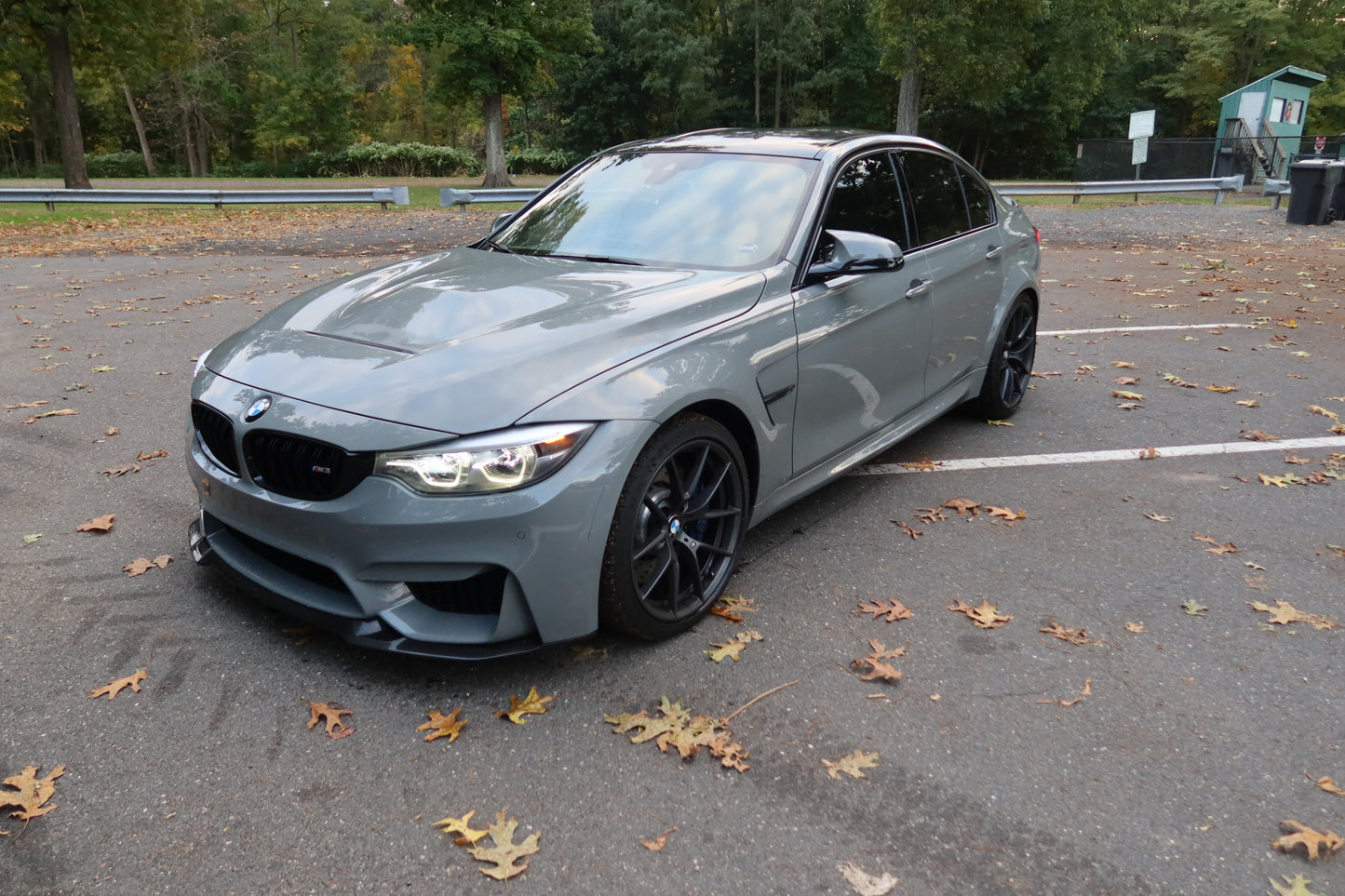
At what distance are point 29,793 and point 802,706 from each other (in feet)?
7.03

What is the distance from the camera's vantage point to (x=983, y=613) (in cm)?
346

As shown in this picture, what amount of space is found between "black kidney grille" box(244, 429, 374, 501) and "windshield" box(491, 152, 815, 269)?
158 centimetres

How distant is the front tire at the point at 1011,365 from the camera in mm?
5457

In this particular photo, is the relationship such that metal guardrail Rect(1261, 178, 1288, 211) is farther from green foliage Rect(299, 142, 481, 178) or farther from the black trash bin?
green foliage Rect(299, 142, 481, 178)

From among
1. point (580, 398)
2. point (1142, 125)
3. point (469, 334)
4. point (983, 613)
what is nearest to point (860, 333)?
point (983, 613)

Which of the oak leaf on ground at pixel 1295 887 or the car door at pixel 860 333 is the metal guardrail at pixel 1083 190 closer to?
the car door at pixel 860 333

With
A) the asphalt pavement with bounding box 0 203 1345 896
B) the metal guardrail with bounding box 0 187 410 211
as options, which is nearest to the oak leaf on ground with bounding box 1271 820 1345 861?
the asphalt pavement with bounding box 0 203 1345 896

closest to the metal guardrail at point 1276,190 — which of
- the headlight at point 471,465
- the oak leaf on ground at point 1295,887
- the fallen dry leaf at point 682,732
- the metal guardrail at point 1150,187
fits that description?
the metal guardrail at point 1150,187

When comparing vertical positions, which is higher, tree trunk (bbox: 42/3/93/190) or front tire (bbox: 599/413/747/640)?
tree trunk (bbox: 42/3/93/190)

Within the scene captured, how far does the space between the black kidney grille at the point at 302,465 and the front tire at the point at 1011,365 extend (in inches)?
153

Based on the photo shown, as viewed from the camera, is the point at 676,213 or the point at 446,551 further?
the point at 676,213

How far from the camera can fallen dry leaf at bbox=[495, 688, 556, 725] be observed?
2.82m

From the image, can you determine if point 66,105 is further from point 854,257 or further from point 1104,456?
point 1104,456

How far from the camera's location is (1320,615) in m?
3.46
